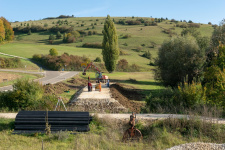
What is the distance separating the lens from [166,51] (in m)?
33.2

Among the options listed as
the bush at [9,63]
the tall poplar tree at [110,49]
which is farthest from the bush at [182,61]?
the bush at [9,63]

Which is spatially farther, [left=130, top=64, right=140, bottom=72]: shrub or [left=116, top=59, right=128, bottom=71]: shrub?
[left=130, top=64, right=140, bottom=72]: shrub

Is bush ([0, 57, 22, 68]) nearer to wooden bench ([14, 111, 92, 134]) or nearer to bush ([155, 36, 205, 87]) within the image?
bush ([155, 36, 205, 87])

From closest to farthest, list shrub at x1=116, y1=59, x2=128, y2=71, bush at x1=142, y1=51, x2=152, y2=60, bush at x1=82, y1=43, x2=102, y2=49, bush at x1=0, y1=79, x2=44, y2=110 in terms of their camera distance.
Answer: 1. bush at x1=0, y1=79, x2=44, y2=110
2. shrub at x1=116, y1=59, x2=128, y2=71
3. bush at x1=142, y1=51, x2=152, y2=60
4. bush at x1=82, y1=43, x2=102, y2=49

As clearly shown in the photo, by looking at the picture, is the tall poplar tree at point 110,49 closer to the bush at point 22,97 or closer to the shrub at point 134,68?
the shrub at point 134,68

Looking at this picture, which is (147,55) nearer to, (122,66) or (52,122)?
(122,66)

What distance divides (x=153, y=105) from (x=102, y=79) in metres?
20.1

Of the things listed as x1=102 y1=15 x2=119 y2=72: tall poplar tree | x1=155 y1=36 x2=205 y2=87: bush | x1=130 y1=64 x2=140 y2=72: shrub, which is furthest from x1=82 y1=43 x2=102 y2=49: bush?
x1=155 y1=36 x2=205 y2=87: bush

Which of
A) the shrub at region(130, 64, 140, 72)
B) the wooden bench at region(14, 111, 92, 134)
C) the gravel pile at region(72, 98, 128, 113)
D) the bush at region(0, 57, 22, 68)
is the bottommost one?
the shrub at region(130, 64, 140, 72)

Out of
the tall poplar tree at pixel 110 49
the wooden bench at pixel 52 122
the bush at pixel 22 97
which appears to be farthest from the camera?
the tall poplar tree at pixel 110 49

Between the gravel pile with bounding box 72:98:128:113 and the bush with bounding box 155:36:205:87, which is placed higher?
the bush with bounding box 155:36:205:87

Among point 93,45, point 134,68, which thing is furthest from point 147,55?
point 93,45

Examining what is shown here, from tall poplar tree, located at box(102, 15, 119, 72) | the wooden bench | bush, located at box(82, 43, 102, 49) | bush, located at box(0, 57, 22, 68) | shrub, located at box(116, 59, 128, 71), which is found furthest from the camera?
bush, located at box(82, 43, 102, 49)

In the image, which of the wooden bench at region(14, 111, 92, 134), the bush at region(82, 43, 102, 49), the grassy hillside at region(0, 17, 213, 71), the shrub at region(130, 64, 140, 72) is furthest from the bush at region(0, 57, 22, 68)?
the wooden bench at region(14, 111, 92, 134)
